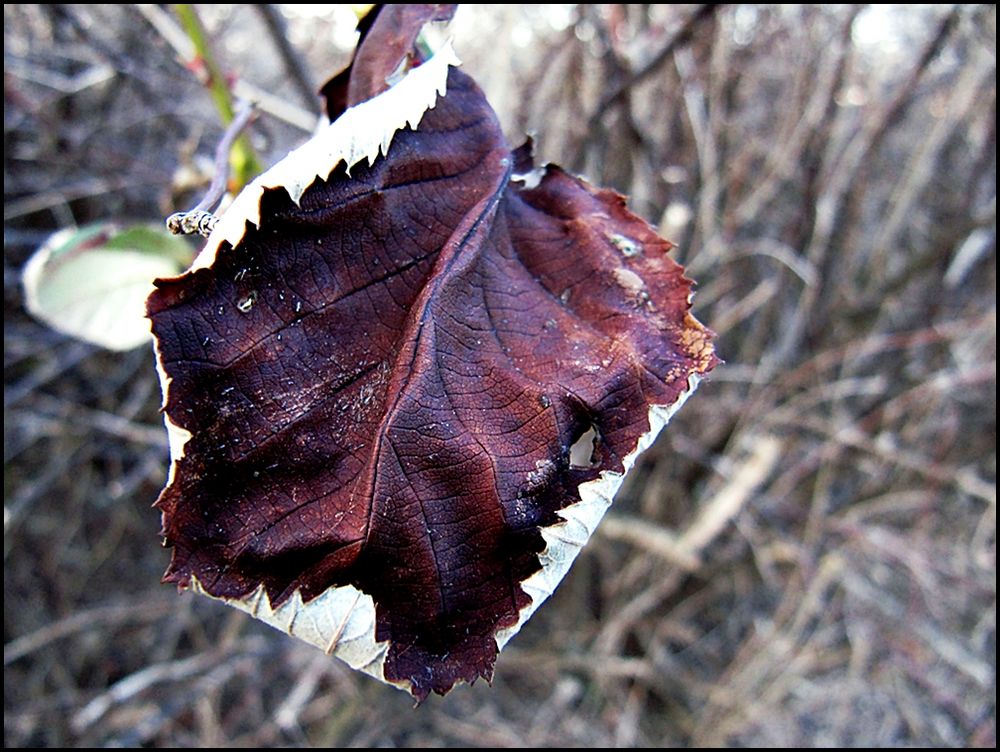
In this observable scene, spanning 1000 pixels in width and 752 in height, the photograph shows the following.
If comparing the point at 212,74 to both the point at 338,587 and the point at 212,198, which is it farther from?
the point at 338,587

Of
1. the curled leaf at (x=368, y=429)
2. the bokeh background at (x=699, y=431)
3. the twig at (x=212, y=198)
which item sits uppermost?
the twig at (x=212, y=198)

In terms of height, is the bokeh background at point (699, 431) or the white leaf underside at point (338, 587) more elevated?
the white leaf underside at point (338, 587)

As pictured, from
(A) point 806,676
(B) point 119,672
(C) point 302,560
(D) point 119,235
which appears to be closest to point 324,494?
(C) point 302,560

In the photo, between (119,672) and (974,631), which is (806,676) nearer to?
(974,631)

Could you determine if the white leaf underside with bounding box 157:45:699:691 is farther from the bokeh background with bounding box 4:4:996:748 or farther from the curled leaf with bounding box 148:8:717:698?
the bokeh background with bounding box 4:4:996:748

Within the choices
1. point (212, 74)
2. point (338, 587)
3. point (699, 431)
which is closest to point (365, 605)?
point (338, 587)

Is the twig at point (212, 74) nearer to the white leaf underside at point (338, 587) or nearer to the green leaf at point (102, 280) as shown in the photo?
the green leaf at point (102, 280)

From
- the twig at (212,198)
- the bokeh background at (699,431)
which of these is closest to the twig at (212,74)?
the twig at (212,198)
